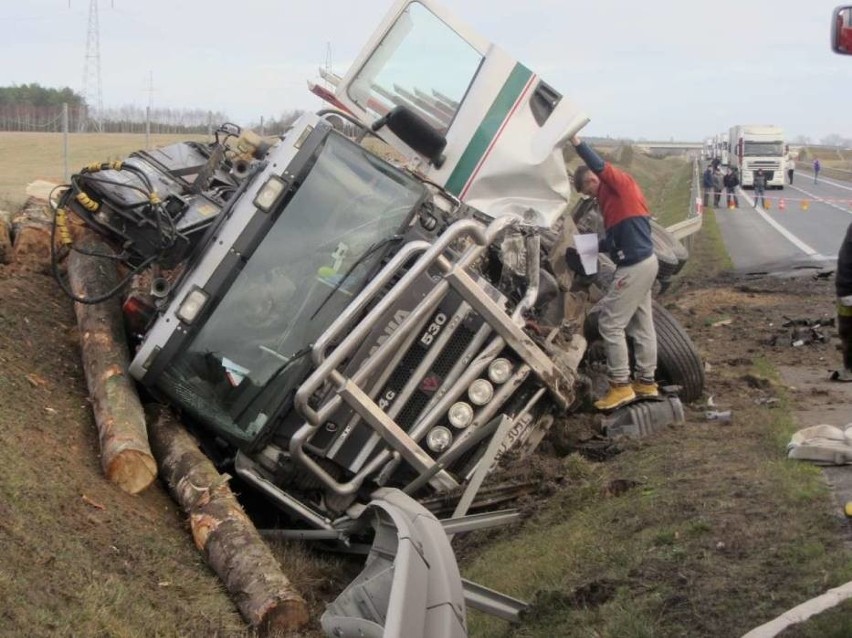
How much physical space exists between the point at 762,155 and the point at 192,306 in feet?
150

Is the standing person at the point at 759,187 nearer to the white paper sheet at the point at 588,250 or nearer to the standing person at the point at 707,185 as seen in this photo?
the standing person at the point at 707,185

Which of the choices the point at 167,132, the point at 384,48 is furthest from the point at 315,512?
the point at 167,132

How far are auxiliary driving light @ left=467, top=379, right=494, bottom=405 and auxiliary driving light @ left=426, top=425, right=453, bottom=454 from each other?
24 centimetres

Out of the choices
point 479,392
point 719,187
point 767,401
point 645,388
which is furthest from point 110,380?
point 719,187

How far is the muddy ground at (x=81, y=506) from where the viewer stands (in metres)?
4.31

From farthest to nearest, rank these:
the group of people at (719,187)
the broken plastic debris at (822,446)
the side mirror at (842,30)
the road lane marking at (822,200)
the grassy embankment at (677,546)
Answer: the group of people at (719,187) < the road lane marking at (822,200) < the broken plastic debris at (822,446) < the grassy embankment at (677,546) < the side mirror at (842,30)

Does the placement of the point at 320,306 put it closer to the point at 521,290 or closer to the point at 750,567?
the point at 521,290

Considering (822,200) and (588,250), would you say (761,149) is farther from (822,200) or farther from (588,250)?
(588,250)

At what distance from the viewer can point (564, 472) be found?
6.45 meters

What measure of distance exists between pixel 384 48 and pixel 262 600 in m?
4.49

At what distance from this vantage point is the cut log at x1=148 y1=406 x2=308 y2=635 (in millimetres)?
4938

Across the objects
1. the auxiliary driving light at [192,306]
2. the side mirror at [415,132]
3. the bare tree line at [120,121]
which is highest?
the side mirror at [415,132]

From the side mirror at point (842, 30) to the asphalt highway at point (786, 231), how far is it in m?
13.8

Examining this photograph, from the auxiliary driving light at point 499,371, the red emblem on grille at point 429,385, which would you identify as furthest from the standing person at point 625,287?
the red emblem on grille at point 429,385
